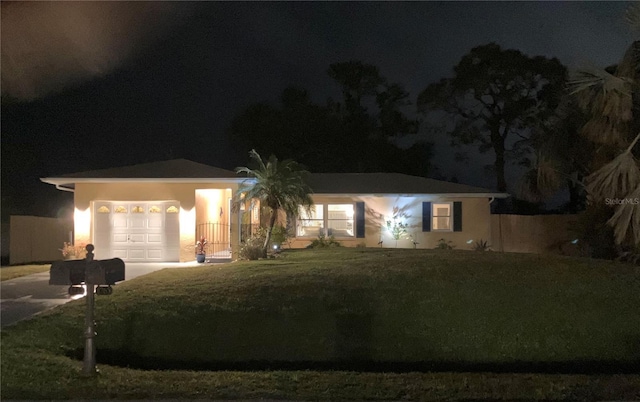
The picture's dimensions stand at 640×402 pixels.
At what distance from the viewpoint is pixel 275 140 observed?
38.2 m

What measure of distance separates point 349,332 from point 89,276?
Result: 4.95 m

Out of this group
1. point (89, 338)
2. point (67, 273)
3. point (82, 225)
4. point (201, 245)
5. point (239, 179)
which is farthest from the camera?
point (82, 225)

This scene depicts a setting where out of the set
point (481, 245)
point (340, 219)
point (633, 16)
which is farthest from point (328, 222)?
point (633, 16)

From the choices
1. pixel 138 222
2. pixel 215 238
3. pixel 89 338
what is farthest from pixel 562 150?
pixel 89 338

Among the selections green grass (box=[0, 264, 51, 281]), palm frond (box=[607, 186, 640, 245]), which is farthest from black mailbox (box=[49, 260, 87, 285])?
palm frond (box=[607, 186, 640, 245])

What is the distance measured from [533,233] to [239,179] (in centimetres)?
1258

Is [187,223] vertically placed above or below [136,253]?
above

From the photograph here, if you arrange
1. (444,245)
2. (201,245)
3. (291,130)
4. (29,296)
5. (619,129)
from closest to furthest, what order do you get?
1. (29,296)
2. (619,129)
3. (201,245)
4. (444,245)
5. (291,130)

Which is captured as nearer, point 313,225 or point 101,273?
point 101,273

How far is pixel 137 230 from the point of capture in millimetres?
21016

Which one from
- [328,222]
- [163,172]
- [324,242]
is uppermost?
[163,172]

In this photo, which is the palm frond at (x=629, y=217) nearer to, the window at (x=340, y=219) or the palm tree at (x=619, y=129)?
the palm tree at (x=619, y=129)

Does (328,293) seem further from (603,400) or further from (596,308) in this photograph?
(603,400)

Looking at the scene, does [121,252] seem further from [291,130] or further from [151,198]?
[291,130]
